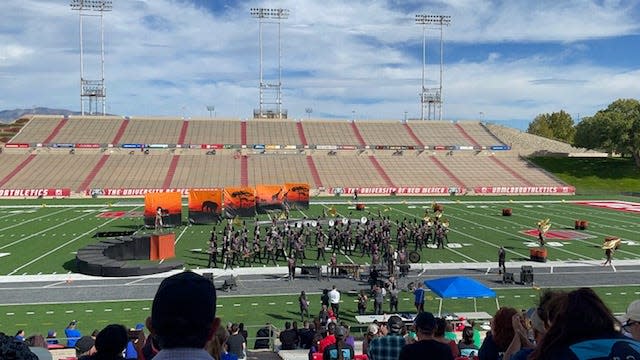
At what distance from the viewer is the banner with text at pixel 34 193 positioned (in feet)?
174

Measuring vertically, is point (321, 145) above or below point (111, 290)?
above

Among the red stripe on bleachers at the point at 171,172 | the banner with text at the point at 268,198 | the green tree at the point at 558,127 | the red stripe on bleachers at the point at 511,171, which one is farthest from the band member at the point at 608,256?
the green tree at the point at 558,127

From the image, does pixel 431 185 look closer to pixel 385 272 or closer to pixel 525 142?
pixel 525 142

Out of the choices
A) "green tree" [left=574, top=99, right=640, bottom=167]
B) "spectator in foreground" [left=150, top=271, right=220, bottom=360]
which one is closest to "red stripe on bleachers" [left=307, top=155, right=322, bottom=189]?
"green tree" [left=574, top=99, right=640, bottom=167]

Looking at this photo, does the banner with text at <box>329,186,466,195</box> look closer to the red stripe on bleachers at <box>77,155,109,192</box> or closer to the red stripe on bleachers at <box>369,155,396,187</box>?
the red stripe on bleachers at <box>369,155,396,187</box>

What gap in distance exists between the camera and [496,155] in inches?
2886

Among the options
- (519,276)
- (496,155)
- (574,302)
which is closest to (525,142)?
(496,155)

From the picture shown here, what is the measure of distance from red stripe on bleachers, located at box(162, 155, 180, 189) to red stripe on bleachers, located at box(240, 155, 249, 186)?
777cm

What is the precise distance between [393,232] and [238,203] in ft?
39.5

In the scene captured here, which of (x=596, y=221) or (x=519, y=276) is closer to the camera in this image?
(x=519, y=276)

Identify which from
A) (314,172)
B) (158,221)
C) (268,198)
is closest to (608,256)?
(158,221)

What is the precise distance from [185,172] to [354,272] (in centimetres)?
4592

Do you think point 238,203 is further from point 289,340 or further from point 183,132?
point 183,132

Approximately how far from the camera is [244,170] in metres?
65.6
